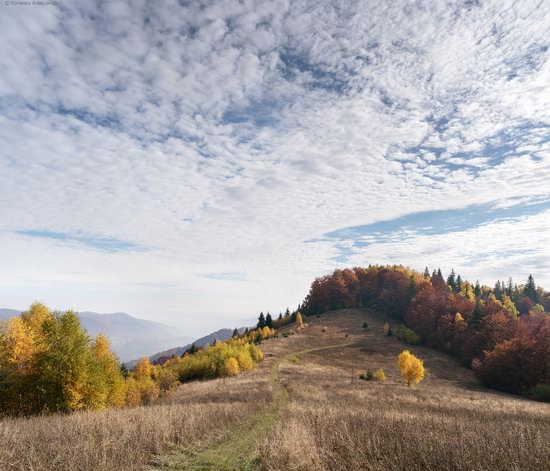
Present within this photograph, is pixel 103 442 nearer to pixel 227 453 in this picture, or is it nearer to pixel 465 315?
pixel 227 453

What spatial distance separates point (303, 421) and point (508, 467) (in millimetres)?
8912

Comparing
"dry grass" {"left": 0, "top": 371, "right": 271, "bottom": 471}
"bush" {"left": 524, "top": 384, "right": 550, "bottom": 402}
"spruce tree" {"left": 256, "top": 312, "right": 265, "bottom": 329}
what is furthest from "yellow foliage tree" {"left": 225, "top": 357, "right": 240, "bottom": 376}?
"spruce tree" {"left": 256, "top": 312, "right": 265, "bottom": 329}

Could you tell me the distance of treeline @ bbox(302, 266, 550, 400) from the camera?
68188mm

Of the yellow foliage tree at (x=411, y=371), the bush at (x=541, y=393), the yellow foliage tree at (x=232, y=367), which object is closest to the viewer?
the bush at (x=541, y=393)

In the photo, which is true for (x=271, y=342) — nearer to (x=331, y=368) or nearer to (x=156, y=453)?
(x=331, y=368)

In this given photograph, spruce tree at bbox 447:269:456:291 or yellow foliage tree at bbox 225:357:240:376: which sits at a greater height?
spruce tree at bbox 447:269:456:291

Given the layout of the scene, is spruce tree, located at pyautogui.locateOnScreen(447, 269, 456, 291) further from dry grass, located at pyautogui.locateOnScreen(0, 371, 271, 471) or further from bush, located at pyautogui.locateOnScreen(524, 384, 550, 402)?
dry grass, located at pyautogui.locateOnScreen(0, 371, 271, 471)

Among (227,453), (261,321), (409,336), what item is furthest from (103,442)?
(261,321)

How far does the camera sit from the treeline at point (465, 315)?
68188 millimetres

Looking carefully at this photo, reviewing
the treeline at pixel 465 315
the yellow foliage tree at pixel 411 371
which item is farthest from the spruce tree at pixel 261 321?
the yellow foliage tree at pixel 411 371

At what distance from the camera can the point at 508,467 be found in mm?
7684

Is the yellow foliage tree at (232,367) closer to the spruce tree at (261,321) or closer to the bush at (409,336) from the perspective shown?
the bush at (409,336)

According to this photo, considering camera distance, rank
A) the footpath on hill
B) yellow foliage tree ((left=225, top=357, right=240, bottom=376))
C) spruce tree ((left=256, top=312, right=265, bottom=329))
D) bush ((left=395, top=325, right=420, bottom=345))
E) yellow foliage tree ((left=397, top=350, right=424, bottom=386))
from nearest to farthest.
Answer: the footpath on hill → yellow foliage tree ((left=397, top=350, right=424, bottom=386)) → yellow foliage tree ((left=225, top=357, right=240, bottom=376)) → bush ((left=395, top=325, right=420, bottom=345)) → spruce tree ((left=256, top=312, right=265, bottom=329))

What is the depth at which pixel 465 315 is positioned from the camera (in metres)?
104
